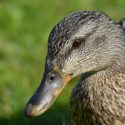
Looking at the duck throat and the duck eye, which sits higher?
the duck eye

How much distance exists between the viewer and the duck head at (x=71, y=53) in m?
5.50

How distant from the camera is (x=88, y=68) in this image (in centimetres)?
567

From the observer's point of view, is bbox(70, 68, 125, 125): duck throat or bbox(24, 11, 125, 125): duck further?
bbox(70, 68, 125, 125): duck throat

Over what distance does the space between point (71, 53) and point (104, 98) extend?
604 millimetres

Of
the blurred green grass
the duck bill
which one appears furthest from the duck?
the blurred green grass

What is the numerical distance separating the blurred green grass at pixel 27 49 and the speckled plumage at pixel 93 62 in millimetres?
799

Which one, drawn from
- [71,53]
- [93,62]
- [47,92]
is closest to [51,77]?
[47,92]

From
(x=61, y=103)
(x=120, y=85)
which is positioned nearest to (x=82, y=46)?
(x=120, y=85)

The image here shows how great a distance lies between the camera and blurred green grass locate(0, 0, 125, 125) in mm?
7559

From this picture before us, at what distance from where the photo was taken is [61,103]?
7.80 metres

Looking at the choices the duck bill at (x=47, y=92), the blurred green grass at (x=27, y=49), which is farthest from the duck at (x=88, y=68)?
the blurred green grass at (x=27, y=49)

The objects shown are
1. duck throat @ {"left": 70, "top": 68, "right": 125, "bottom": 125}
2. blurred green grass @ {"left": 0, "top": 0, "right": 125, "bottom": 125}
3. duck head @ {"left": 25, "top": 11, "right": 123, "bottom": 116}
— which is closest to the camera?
duck head @ {"left": 25, "top": 11, "right": 123, "bottom": 116}

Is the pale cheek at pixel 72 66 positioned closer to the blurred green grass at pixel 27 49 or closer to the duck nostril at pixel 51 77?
the duck nostril at pixel 51 77

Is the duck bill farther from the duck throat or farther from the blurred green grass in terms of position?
the blurred green grass
